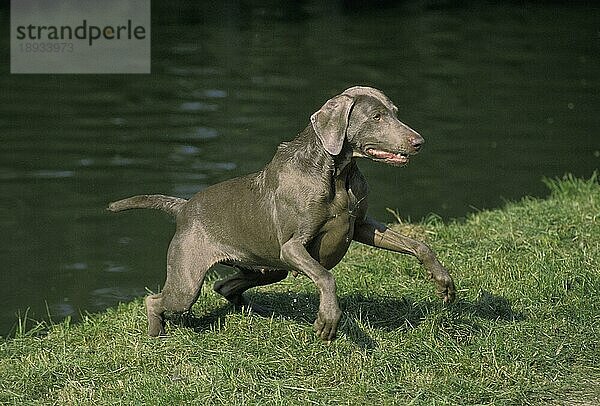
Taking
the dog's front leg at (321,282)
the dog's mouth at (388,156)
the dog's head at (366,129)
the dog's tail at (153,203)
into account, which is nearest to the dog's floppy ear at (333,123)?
the dog's head at (366,129)

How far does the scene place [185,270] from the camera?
21.5 ft

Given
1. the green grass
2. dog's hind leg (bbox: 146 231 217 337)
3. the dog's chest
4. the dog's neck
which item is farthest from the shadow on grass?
the dog's neck

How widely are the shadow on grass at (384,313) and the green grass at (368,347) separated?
0.01 metres

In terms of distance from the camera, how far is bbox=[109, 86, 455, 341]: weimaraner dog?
5.95 m

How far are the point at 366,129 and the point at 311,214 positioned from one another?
0.52 m

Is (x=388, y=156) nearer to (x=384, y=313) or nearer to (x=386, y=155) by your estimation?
(x=386, y=155)

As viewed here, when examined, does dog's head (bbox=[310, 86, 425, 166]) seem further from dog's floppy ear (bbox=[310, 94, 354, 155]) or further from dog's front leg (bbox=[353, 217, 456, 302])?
dog's front leg (bbox=[353, 217, 456, 302])

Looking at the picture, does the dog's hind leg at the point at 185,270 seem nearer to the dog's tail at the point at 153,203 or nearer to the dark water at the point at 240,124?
the dog's tail at the point at 153,203

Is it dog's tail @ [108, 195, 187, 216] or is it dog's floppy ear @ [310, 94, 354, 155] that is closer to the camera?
dog's floppy ear @ [310, 94, 354, 155]

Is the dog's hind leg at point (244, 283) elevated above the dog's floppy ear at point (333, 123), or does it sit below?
below

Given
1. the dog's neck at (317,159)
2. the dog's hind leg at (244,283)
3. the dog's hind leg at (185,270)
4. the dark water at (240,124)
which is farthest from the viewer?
the dark water at (240,124)

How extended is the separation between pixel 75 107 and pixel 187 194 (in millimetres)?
4172

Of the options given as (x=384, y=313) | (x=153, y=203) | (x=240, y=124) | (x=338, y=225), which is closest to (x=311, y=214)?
(x=338, y=225)

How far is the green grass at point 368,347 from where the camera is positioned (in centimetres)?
574
